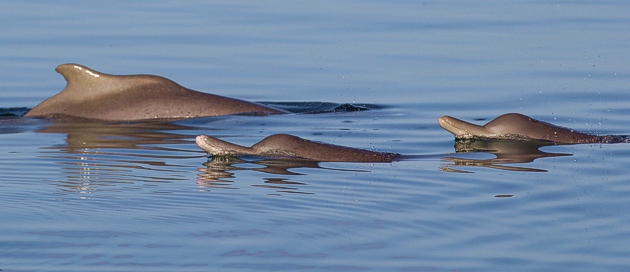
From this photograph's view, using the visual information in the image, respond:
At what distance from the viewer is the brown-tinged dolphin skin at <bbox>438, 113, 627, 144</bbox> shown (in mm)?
15617

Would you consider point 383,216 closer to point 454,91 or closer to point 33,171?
point 33,171

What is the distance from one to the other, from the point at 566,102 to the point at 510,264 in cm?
999

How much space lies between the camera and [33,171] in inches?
526

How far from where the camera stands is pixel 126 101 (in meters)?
17.9

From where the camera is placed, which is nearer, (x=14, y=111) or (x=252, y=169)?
(x=252, y=169)

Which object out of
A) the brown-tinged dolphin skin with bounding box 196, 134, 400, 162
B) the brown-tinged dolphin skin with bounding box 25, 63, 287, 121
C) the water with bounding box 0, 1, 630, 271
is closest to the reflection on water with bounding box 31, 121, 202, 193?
the water with bounding box 0, 1, 630, 271

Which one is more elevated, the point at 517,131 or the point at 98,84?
the point at 98,84

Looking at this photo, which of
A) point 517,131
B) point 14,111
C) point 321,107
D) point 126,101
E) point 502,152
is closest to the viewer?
point 502,152

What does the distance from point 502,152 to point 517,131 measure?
3.12ft

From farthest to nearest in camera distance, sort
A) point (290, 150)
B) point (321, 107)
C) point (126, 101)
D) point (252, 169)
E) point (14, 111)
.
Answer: point (321, 107), point (14, 111), point (126, 101), point (290, 150), point (252, 169)

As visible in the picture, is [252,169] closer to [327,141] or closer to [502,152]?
[327,141]

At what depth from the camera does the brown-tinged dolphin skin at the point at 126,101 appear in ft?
58.2

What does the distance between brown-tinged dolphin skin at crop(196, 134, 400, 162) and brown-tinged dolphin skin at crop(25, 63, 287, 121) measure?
3509 millimetres

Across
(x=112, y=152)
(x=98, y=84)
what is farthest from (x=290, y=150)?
(x=98, y=84)
